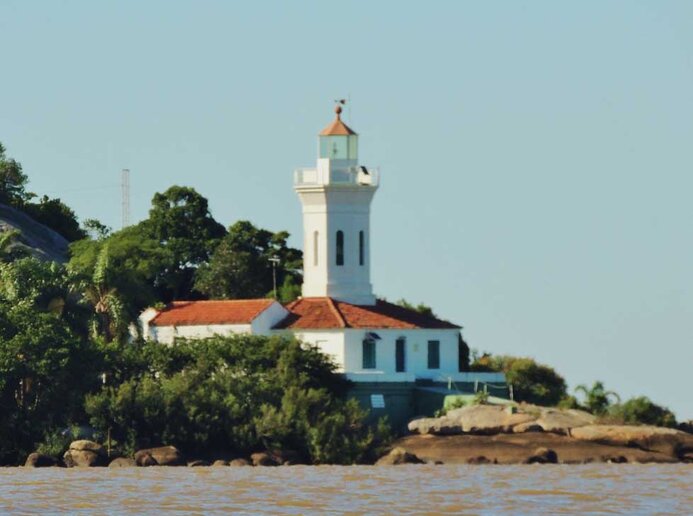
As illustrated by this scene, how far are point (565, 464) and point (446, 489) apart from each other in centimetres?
1223

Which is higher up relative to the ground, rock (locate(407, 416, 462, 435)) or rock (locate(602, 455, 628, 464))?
rock (locate(407, 416, 462, 435))

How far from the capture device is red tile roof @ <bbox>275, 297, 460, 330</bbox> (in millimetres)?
71875

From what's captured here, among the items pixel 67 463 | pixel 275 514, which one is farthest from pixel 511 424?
pixel 275 514

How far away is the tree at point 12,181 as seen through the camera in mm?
90688

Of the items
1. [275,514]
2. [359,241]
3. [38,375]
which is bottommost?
[275,514]

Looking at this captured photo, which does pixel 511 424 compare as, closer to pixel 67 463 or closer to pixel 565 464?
pixel 565 464

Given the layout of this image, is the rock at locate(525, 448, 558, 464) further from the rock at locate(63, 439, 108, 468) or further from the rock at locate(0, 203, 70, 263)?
the rock at locate(0, 203, 70, 263)

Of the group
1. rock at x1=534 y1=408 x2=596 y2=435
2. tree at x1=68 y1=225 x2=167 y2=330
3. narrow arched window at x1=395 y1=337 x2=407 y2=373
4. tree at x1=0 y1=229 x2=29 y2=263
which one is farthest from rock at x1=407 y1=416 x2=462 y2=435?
tree at x1=0 y1=229 x2=29 y2=263

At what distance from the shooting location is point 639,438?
218 ft

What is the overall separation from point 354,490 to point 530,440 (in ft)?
47.7

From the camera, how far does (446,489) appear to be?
52.8 metres

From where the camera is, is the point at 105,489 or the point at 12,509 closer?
the point at 12,509

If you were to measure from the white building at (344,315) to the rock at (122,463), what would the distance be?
867 cm

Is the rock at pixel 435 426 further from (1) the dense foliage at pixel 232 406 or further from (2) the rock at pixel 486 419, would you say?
(1) the dense foliage at pixel 232 406
